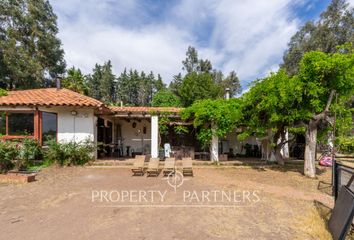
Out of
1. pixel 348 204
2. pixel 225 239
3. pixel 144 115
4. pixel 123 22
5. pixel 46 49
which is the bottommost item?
pixel 225 239

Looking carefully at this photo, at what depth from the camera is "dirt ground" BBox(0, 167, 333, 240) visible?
4.48 meters

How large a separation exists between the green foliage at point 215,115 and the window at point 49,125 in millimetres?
7243

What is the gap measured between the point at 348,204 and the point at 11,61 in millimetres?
28269

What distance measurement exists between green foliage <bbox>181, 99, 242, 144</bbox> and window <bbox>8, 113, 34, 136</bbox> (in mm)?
8390

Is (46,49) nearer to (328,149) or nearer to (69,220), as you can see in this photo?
(69,220)

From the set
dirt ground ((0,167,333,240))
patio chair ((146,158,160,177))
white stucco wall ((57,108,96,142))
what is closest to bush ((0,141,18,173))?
dirt ground ((0,167,333,240))

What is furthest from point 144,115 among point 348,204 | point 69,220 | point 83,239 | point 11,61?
point 11,61

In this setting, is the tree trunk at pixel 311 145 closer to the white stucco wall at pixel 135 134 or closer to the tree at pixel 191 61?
the white stucco wall at pixel 135 134

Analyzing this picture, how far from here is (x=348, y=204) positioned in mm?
4176

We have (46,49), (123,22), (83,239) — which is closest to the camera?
(83,239)

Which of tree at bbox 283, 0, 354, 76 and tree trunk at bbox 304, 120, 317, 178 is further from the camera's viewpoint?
tree at bbox 283, 0, 354, 76

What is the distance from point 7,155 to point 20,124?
10.9ft

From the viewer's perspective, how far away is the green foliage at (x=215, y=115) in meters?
12.3

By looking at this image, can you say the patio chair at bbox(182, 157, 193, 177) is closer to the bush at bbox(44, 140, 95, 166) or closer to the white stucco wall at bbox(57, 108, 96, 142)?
the bush at bbox(44, 140, 95, 166)
